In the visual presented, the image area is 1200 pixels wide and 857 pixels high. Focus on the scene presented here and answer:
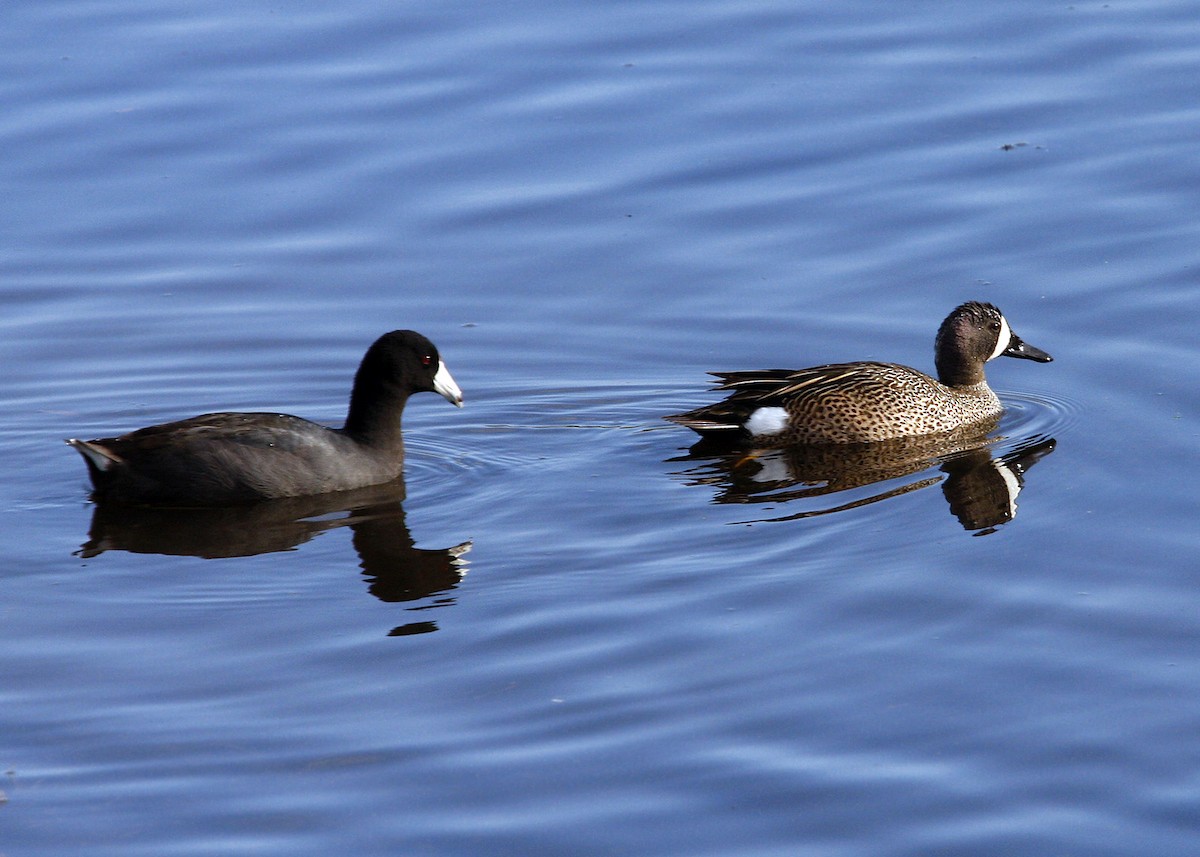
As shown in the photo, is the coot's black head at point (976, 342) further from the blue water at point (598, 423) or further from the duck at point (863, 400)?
the blue water at point (598, 423)

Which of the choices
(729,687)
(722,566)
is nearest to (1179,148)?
(722,566)

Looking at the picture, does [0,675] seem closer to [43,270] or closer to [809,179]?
[43,270]

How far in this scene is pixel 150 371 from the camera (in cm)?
1221

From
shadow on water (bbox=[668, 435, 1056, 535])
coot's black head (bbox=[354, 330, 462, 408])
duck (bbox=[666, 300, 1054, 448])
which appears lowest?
shadow on water (bbox=[668, 435, 1056, 535])

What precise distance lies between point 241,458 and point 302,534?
0.70 metres

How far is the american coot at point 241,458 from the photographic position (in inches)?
409

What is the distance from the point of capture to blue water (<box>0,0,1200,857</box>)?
701 cm

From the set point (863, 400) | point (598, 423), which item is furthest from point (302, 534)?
point (863, 400)

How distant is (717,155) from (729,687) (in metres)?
7.71

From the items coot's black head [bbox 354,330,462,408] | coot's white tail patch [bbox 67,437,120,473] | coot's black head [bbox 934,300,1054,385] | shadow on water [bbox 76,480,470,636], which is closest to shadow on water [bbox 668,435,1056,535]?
coot's black head [bbox 934,300,1054,385]

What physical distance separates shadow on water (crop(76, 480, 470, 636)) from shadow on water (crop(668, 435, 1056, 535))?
1.69 metres

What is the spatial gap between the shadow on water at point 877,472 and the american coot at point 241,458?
1.81 metres

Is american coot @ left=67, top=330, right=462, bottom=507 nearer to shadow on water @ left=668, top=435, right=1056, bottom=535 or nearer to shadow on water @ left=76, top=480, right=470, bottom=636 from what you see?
shadow on water @ left=76, top=480, right=470, bottom=636

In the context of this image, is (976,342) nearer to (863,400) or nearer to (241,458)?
(863,400)
